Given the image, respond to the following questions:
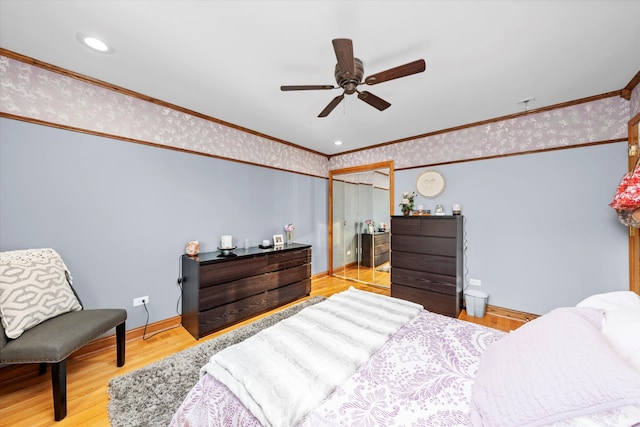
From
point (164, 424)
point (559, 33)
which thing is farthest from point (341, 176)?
point (164, 424)

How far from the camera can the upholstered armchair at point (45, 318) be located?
4.61 ft

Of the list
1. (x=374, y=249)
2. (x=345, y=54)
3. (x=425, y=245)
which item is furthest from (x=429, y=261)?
(x=345, y=54)

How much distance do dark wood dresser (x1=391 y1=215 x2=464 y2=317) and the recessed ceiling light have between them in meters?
3.42

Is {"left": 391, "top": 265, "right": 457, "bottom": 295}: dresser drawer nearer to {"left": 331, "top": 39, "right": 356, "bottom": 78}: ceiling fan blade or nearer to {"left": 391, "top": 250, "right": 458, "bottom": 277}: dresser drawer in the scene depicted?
{"left": 391, "top": 250, "right": 458, "bottom": 277}: dresser drawer

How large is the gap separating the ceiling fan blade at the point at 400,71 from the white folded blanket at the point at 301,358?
1.65 metres

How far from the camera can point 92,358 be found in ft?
6.59

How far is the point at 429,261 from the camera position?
2.98 meters

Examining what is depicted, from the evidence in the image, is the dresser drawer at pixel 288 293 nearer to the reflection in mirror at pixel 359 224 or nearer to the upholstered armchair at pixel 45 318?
the reflection in mirror at pixel 359 224

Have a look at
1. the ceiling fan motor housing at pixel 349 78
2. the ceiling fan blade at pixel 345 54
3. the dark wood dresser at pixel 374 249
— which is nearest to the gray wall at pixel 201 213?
the dark wood dresser at pixel 374 249

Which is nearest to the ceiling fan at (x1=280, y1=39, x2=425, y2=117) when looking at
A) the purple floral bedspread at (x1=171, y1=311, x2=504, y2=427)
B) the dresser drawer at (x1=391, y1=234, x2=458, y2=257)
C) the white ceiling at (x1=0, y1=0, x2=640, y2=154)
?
the white ceiling at (x1=0, y1=0, x2=640, y2=154)

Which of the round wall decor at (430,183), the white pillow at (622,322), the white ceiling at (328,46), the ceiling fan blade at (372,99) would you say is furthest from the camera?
the round wall decor at (430,183)

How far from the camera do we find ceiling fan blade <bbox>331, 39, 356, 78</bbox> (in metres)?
1.30

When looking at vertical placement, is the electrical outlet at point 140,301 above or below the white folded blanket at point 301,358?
below

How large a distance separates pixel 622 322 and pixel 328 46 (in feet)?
7.15
